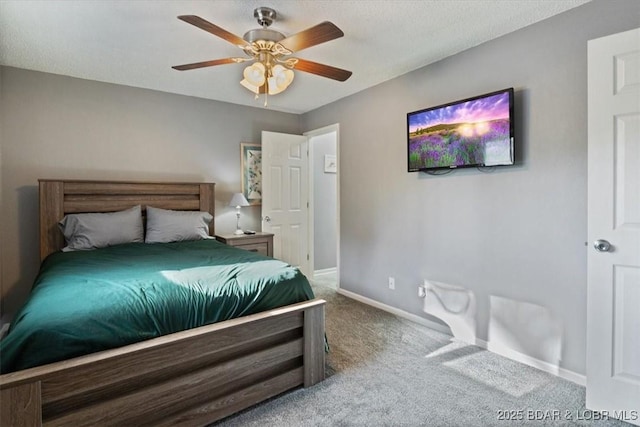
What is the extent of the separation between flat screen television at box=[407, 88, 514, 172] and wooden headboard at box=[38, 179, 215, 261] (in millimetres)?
2505

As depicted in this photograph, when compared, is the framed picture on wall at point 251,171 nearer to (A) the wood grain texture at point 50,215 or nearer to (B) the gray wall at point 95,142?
(B) the gray wall at point 95,142

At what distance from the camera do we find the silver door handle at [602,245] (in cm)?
180

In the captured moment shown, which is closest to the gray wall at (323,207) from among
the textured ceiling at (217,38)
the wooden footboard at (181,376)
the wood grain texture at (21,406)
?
the textured ceiling at (217,38)

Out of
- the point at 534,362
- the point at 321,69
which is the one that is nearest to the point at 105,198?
the point at 321,69

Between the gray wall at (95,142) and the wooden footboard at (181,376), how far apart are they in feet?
8.13

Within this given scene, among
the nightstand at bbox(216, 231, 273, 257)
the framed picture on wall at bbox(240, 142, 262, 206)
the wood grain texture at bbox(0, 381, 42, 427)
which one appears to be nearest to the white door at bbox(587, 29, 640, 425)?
the wood grain texture at bbox(0, 381, 42, 427)

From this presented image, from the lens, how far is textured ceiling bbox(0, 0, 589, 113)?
82.9 inches

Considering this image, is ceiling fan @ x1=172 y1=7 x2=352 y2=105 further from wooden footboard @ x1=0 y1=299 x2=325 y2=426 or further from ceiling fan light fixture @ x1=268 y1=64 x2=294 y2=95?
wooden footboard @ x1=0 y1=299 x2=325 y2=426

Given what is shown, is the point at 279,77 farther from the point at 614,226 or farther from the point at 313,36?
the point at 614,226

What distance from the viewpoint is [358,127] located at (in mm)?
3850

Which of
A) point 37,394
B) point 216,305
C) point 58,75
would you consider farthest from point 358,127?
point 37,394

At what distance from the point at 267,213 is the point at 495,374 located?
309 centimetres

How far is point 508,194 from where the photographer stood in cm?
248

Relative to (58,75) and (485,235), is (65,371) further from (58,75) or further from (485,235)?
(58,75)
